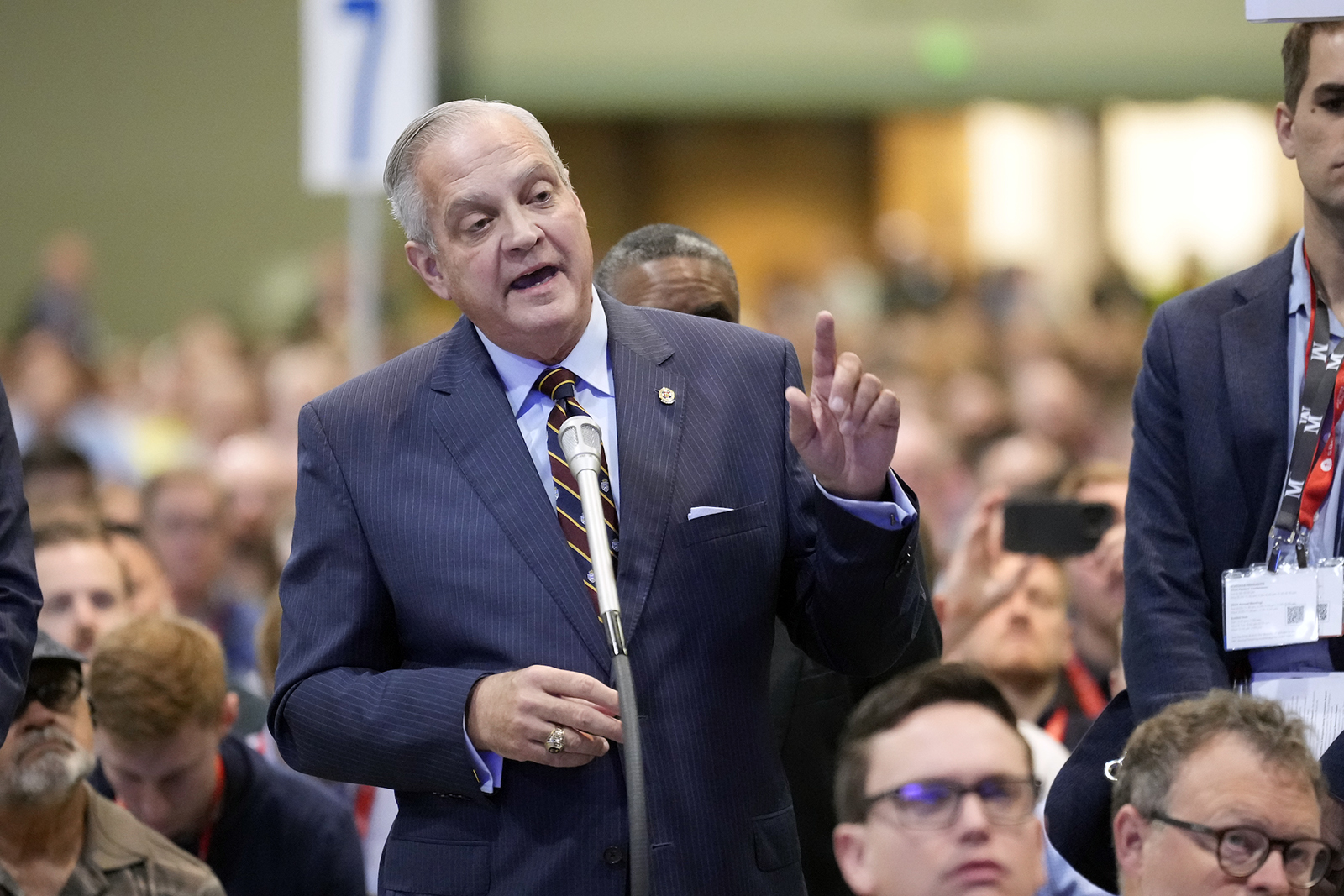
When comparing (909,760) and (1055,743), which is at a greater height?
(909,760)

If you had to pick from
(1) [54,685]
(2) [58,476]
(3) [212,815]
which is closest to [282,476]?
(2) [58,476]

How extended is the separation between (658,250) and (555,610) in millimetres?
1397

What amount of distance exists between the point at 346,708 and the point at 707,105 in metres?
15.6

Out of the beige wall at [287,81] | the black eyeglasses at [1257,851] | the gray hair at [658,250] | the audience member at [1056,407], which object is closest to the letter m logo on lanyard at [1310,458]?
the black eyeglasses at [1257,851]

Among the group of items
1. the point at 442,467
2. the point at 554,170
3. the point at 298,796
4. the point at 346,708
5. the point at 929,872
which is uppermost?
the point at 554,170

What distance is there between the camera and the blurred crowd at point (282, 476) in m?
4.89

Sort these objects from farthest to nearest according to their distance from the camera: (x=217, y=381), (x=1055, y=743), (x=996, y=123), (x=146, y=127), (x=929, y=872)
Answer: (x=996, y=123) < (x=146, y=127) < (x=217, y=381) < (x=1055, y=743) < (x=929, y=872)

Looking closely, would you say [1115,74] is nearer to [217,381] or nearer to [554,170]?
[217,381]

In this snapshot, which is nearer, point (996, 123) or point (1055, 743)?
point (1055, 743)

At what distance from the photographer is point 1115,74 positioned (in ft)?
59.3

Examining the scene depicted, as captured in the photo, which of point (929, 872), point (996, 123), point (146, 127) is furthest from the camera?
point (996, 123)

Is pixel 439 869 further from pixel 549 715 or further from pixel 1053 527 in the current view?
pixel 1053 527

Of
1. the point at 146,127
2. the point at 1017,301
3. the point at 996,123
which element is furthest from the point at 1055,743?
the point at 996,123

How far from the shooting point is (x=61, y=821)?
4.21 metres
